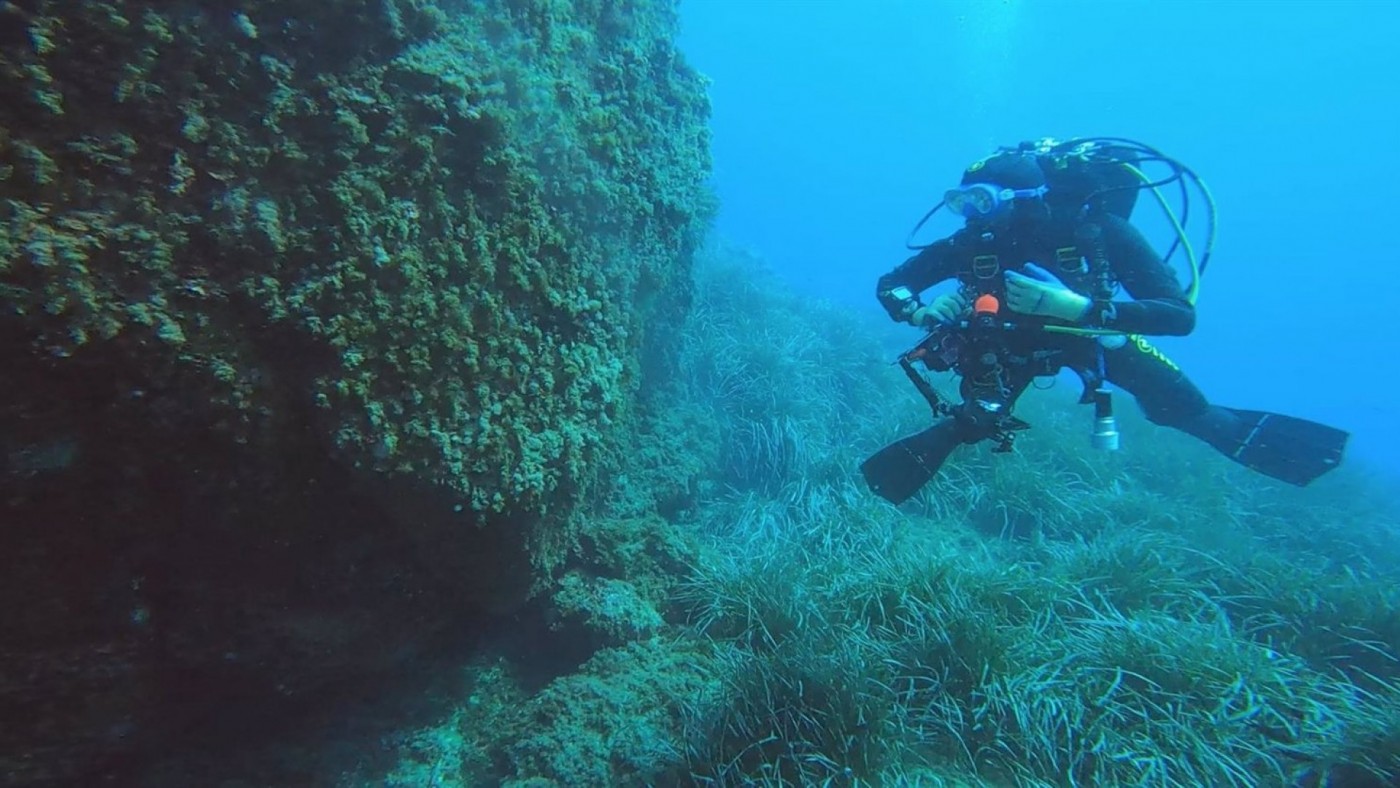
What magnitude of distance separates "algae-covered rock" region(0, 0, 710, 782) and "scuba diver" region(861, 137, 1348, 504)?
2.83 metres

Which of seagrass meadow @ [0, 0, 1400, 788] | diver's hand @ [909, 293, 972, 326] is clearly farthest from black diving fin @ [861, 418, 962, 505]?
diver's hand @ [909, 293, 972, 326]

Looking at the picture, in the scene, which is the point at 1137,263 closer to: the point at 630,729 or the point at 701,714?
the point at 701,714

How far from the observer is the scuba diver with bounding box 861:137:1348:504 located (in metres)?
4.12

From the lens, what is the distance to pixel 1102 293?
4375 mm

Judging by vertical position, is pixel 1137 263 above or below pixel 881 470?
above

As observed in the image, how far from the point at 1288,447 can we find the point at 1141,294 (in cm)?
212

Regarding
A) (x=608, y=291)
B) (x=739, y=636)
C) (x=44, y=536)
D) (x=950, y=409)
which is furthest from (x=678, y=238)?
(x=44, y=536)

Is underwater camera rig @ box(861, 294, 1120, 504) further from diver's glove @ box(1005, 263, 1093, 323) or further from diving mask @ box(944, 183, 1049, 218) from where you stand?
diving mask @ box(944, 183, 1049, 218)

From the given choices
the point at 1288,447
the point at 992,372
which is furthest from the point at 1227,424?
the point at 992,372

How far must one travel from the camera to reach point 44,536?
202 centimetres

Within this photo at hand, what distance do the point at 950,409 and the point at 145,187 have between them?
4.52 m

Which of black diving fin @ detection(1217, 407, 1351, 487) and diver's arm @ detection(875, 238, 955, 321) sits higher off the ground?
black diving fin @ detection(1217, 407, 1351, 487)

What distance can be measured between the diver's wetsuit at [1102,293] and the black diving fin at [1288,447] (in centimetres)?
10

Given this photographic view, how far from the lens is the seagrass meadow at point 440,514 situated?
1.95m
